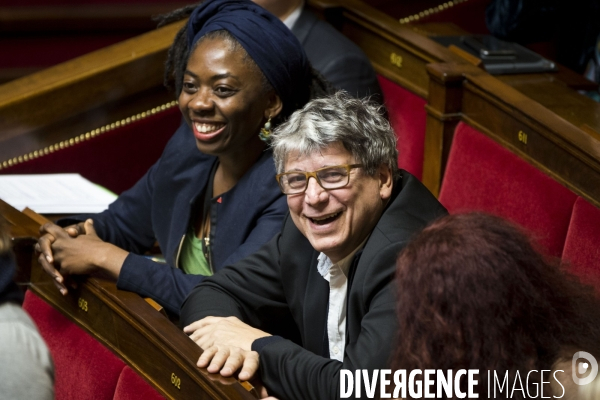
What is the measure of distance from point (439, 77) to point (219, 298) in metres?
0.79

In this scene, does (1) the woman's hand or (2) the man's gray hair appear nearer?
(2) the man's gray hair

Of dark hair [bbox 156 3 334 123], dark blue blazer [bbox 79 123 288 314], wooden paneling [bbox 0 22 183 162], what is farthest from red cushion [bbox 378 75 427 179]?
wooden paneling [bbox 0 22 183 162]

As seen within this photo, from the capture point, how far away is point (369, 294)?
4.83 ft

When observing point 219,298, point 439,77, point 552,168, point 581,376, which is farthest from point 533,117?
point 581,376

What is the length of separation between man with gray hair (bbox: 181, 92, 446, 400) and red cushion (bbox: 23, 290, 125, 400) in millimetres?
149

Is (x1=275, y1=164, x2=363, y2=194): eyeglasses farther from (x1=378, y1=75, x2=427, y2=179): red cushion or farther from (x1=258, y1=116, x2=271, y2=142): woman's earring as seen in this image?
(x1=378, y1=75, x2=427, y2=179): red cushion

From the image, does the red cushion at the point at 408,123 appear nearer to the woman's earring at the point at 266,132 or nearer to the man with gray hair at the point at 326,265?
the woman's earring at the point at 266,132

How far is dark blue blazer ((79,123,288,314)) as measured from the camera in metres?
1.83

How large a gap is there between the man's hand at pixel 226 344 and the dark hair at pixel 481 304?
0.35m

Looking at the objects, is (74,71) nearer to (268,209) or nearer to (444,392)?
(268,209)

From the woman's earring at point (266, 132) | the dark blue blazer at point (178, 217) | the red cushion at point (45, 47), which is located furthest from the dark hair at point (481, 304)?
the red cushion at point (45, 47)

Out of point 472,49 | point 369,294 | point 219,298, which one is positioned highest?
point 472,49

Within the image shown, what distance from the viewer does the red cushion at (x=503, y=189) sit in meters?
1.82

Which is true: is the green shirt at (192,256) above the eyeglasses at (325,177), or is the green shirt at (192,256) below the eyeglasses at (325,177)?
below
